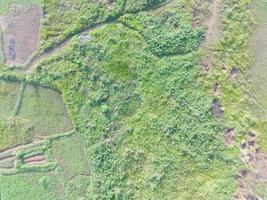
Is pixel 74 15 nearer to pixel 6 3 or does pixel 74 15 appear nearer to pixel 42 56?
pixel 42 56

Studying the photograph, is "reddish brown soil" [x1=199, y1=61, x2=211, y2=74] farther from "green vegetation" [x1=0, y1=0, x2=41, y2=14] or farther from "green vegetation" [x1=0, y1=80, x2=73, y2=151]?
"green vegetation" [x1=0, y1=0, x2=41, y2=14]

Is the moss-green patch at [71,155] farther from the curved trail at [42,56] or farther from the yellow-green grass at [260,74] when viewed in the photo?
the yellow-green grass at [260,74]

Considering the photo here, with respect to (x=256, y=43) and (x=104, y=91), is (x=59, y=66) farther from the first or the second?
(x=256, y=43)

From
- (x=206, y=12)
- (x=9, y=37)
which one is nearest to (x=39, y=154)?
(x=9, y=37)

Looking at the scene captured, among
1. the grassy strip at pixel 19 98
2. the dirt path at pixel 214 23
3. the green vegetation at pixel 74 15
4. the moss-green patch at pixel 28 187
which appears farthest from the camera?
the moss-green patch at pixel 28 187

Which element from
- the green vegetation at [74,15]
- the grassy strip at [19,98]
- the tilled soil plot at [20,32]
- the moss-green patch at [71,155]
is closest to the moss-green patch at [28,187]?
the moss-green patch at [71,155]

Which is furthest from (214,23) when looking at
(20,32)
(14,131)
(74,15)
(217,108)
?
(14,131)
